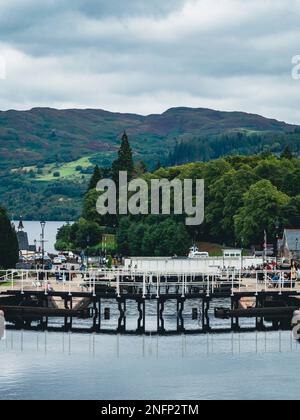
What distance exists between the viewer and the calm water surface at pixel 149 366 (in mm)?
72062

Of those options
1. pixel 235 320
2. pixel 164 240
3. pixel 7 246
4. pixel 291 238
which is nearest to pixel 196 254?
pixel 291 238

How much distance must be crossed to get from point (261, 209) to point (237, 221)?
4.04 metres

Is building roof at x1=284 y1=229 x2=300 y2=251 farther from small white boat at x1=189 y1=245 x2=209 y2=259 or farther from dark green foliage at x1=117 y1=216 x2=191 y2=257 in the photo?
dark green foliage at x1=117 y1=216 x2=191 y2=257

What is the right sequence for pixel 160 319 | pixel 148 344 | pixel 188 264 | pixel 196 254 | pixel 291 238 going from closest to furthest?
pixel 148 344 < pixel 160 319 < pixel 188 264 < pixel 291 238 < pixel 196 254

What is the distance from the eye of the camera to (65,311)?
102m

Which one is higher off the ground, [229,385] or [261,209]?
[261,209]

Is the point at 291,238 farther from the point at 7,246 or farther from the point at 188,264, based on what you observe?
the point at 7,246

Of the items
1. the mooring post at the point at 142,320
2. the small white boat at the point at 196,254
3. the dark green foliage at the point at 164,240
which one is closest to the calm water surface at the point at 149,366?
the mooring post at the point at 142,320

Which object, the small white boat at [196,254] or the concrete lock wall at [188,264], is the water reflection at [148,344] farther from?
the small white boat at [196,254]

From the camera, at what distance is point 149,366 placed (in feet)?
264

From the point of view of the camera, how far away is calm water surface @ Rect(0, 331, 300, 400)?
72.1 metres

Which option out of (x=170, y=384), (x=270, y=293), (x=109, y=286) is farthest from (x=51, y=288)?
(x=170, y=384)

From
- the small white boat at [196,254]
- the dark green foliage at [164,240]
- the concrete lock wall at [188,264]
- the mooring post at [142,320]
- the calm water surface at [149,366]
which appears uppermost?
the dark green foliage at [164,240]
